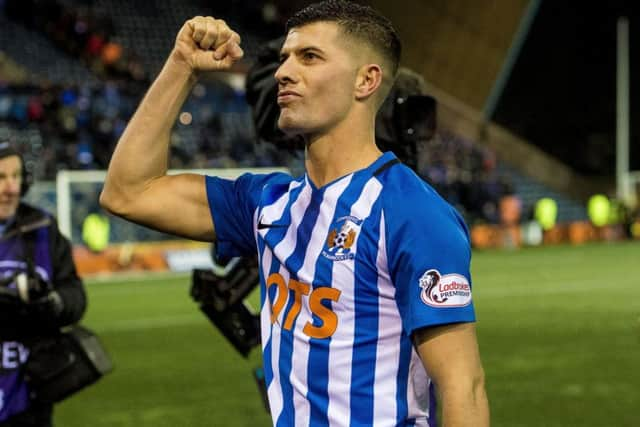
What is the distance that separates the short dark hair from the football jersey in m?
0.27

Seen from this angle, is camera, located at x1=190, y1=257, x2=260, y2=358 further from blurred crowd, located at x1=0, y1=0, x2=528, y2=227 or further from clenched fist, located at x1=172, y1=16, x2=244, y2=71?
blurred crowd, located at x1=0, y1=0, x2=528, y2=227

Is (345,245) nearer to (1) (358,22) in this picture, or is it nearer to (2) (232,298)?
(1) (358,22)

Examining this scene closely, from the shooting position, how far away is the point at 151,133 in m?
2.73

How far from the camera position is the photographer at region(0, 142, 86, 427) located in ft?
14.7

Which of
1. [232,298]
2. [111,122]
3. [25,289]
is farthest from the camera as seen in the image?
[111,122]

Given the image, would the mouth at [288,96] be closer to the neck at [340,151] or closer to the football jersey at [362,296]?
the neck at [340,151]

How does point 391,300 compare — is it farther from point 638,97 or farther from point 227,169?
point 638,97

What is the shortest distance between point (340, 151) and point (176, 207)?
532 mm

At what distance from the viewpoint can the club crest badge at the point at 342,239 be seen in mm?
2373

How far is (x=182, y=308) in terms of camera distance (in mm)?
13109

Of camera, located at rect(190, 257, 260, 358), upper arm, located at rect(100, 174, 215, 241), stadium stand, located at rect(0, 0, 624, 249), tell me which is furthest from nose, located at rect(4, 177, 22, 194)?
stadium stand, located at rect(0, 0, 624, 249)

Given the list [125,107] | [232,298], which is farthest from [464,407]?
→ [125,107]

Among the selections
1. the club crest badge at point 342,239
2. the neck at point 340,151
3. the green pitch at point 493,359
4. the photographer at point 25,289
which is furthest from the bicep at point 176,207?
the green pitch at point 493,359

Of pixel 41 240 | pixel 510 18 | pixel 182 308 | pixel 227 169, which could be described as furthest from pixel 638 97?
pixel 41 240
